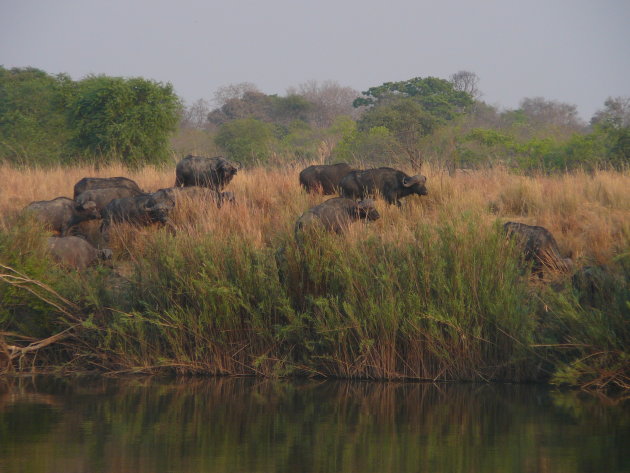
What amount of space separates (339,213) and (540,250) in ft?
8.72

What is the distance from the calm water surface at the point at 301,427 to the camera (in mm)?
Result: 6082

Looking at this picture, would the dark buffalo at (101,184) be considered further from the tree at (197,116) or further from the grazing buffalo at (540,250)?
the tree at (197,116)

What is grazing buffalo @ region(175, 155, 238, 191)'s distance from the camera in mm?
14477

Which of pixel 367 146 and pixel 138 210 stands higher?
pixel 367 146

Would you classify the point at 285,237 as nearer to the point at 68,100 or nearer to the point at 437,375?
the point at 437,375

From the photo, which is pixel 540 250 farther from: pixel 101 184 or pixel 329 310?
pixel 101 184

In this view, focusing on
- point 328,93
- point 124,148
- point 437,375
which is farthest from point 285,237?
point 328,93

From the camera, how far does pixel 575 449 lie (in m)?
6.41

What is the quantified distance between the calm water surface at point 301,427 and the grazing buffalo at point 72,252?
2881 millimetres

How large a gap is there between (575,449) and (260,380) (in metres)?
3.57

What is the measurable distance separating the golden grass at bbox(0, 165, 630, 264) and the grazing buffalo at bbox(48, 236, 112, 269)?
63cm

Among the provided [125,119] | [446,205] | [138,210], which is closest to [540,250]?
[446,205]

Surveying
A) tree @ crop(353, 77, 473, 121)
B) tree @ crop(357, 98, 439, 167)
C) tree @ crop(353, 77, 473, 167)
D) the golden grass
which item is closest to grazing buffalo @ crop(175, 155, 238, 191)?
the golden grass

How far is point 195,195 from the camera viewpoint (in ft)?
44.7
